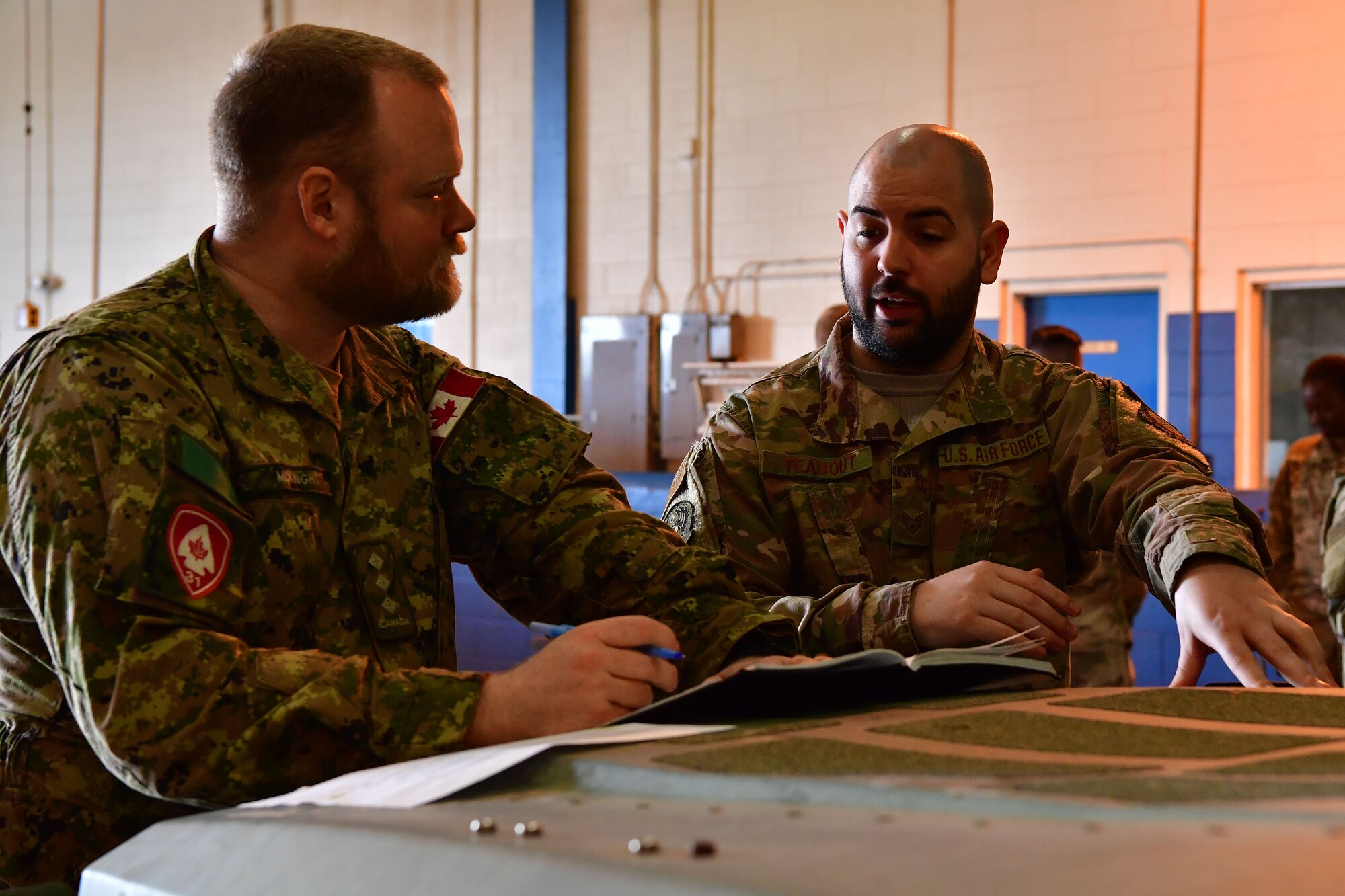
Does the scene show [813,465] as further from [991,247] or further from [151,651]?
[151,651]

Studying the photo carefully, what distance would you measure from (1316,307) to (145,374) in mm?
6051

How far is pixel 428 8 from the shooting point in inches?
Answer: 340

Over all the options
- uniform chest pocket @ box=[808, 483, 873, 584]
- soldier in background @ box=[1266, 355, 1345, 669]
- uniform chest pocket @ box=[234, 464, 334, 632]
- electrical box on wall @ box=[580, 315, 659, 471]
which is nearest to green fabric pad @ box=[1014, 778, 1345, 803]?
uniform chest pocket @ box=[234, 464, 334, 632]

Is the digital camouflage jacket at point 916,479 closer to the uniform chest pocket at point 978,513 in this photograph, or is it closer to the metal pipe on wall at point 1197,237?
the uniform chest pocket at point 978,513

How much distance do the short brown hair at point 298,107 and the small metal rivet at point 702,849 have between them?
1.00m

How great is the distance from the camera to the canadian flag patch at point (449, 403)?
165 cm

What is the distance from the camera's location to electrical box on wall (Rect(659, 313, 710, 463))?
767cm

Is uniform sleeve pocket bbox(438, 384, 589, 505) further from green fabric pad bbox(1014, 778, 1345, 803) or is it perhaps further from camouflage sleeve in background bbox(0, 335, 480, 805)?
green fabric pad bbox(1014, 778, 1345, 803)

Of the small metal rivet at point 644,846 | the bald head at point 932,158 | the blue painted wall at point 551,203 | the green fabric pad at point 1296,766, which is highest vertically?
the blue painted wall at point 551,203

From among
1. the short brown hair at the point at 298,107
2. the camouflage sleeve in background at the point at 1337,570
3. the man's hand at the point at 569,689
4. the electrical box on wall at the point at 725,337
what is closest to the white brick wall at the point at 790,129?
the electrical box on wall at the point at 725,337

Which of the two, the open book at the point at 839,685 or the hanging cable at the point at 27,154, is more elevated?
the hanging cable at the point at 27,154

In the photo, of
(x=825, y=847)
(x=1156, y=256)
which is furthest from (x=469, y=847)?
(x=1156, y=256)

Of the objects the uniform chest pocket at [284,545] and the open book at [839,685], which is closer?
the open book at [839,685]

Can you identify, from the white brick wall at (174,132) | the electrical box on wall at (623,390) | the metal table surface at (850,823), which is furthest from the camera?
the white brick wall at (174,132)
